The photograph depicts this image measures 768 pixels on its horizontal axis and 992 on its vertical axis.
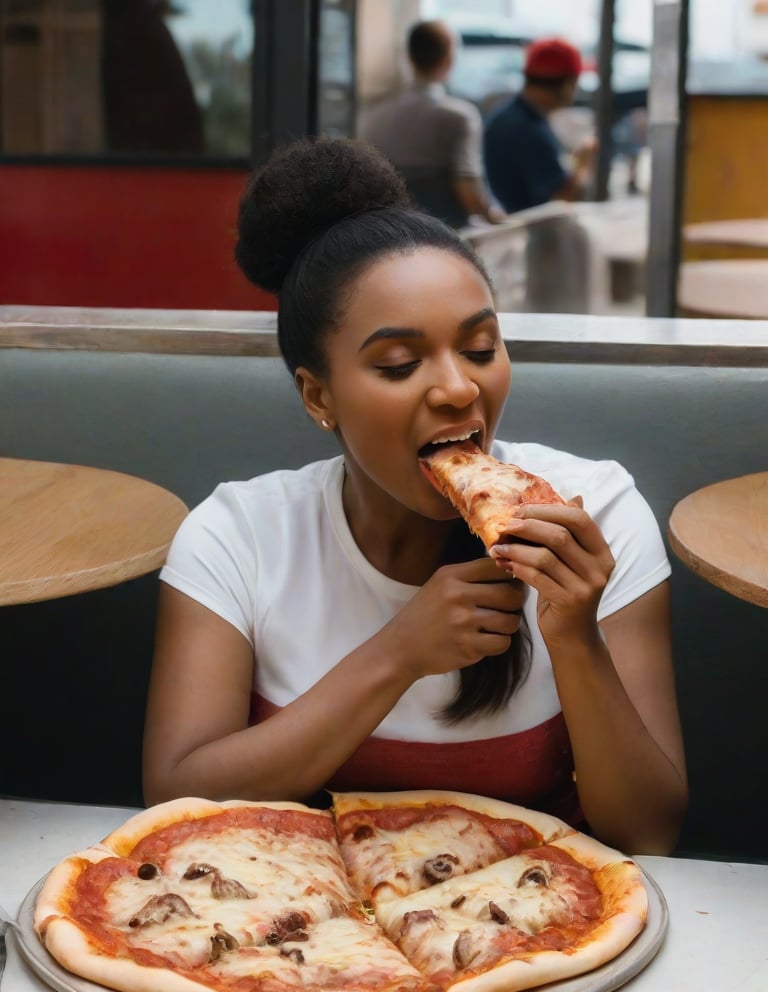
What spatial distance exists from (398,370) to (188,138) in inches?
151

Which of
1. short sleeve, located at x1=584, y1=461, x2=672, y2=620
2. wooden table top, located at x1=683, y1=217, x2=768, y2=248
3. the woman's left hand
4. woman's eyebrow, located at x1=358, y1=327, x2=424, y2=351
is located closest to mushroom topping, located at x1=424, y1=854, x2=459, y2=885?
the woman's left hand

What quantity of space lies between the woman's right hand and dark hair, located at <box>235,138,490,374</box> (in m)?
0.40

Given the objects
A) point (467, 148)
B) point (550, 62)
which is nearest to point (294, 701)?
point (467, 148)

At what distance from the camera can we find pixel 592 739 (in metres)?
1.74

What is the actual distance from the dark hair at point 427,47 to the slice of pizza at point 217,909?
6.04 metres

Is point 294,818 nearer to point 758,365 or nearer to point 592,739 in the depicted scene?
point 592,739

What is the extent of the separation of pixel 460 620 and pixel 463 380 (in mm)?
308

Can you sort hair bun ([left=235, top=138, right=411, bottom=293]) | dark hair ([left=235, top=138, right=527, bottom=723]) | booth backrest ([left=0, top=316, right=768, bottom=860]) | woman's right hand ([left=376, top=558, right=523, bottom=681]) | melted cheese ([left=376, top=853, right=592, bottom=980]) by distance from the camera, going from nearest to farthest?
melted cheese ([left=376, top=853, right=592, bottom=980]) < woman's right hand ([left=376, top=558, right=523, bottom=681]) < dark hair ([left=235, top=138, right=527, bottom=723]) < hair bun ([left=235, top=138, right=411, bottom=293]) < booth backrest ([left=0, top=316, right=768, bottom=860])

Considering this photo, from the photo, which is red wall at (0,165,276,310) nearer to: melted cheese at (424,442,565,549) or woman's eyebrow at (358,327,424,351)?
woman's eyebrow at (358,327,424,351)

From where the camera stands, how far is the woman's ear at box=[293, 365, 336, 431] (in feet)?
6.42

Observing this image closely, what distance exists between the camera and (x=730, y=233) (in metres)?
5.55

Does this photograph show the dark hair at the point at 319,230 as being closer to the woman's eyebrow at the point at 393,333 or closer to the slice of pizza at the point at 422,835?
the woman's eyebrow at the point at 393,333

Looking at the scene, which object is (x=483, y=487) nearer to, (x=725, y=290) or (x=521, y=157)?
(x=725, y=290)

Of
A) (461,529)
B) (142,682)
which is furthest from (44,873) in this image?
(142,682)
